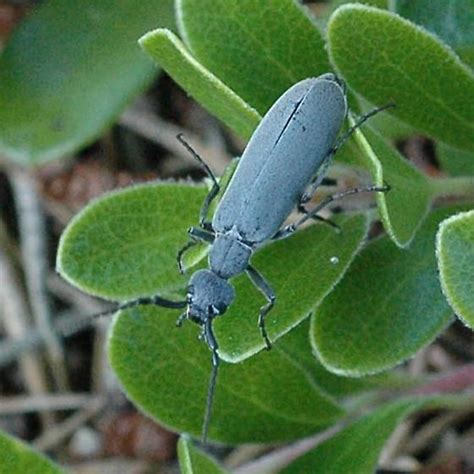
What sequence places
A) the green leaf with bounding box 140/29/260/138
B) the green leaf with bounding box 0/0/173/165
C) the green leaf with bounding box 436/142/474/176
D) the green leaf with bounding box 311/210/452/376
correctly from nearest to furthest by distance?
the green leaf with bounding box 140/29/260/138 < the green leaf with bounding box 311/210/452/376 < the green leaf with bounding box 436/142/474/176 < the green leaf with bounding box 0/0/173/165

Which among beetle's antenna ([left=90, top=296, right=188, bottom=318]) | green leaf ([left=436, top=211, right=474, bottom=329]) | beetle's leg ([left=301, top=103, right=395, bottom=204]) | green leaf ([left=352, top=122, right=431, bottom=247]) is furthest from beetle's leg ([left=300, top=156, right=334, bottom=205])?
green leaf ([left=436, top=211, right=474, bottom=329])

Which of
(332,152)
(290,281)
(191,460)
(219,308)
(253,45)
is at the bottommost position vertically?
(191,460)

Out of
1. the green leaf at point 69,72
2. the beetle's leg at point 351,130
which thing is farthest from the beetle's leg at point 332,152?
the green leaf at point 69,72

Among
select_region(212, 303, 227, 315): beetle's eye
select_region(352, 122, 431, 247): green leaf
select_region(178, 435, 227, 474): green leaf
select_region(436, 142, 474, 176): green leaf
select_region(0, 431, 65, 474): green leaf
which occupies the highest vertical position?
select_region(352, 122, 431, 247): green leaf

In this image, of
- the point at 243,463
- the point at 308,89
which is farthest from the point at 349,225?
the point at 243,463

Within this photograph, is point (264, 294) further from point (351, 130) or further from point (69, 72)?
point (69, 72)

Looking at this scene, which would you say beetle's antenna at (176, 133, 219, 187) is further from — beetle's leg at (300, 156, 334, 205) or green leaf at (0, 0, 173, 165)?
green leaf at (0, 0, 173, 165)

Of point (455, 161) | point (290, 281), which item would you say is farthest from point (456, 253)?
point (455, 161)
